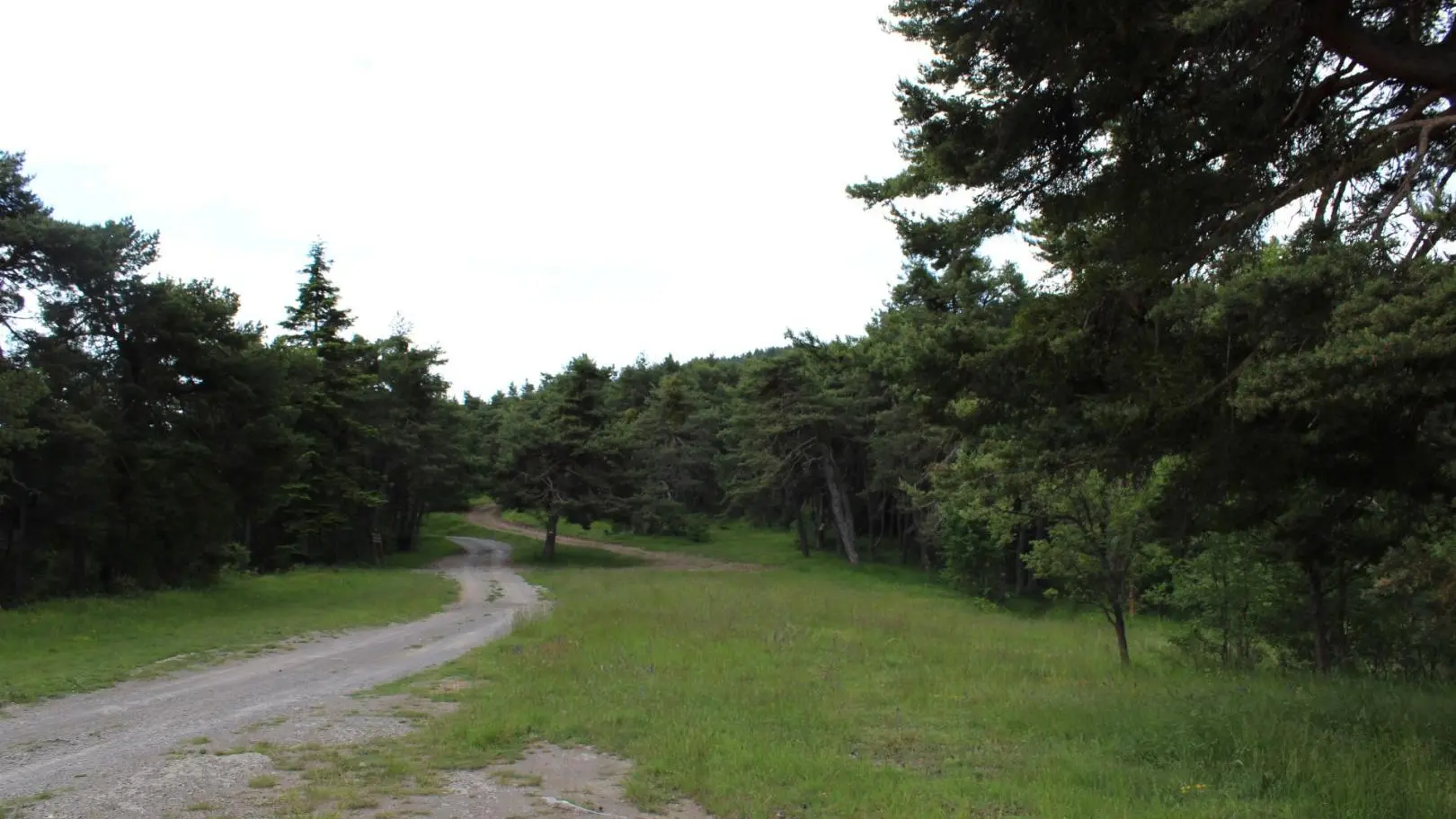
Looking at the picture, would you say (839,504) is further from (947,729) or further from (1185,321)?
(1185,321)

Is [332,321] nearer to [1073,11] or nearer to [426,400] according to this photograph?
[426,400]

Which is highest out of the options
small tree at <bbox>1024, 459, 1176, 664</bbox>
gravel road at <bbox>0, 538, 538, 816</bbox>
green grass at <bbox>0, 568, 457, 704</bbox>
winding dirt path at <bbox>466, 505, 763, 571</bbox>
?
small tree at <bbox>1024, 459, 1176, 664</bbox>

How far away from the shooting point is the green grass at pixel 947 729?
20.2ft

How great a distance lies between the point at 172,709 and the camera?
9.94m

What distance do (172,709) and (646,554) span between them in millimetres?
43343

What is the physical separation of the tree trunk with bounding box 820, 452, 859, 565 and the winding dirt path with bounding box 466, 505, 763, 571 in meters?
4.92

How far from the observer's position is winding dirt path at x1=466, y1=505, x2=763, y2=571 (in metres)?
45.0

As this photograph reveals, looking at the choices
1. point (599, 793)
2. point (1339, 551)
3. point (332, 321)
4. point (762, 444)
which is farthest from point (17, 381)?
point (762, 444)

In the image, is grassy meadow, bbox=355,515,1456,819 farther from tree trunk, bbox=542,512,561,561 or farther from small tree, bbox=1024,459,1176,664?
tree trunk, bbox=542,512,561,561

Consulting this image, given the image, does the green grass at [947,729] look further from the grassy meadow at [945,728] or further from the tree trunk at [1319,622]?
the tree trunk at [1319,622]

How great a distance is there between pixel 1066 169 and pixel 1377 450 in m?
3.51

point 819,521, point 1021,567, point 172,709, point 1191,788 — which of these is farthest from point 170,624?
point 819,521

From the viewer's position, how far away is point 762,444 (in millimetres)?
45312

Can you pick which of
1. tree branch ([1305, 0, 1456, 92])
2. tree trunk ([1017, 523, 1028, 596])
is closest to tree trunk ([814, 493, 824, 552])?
tree trunk ([1017, 523, 1028, 596])
